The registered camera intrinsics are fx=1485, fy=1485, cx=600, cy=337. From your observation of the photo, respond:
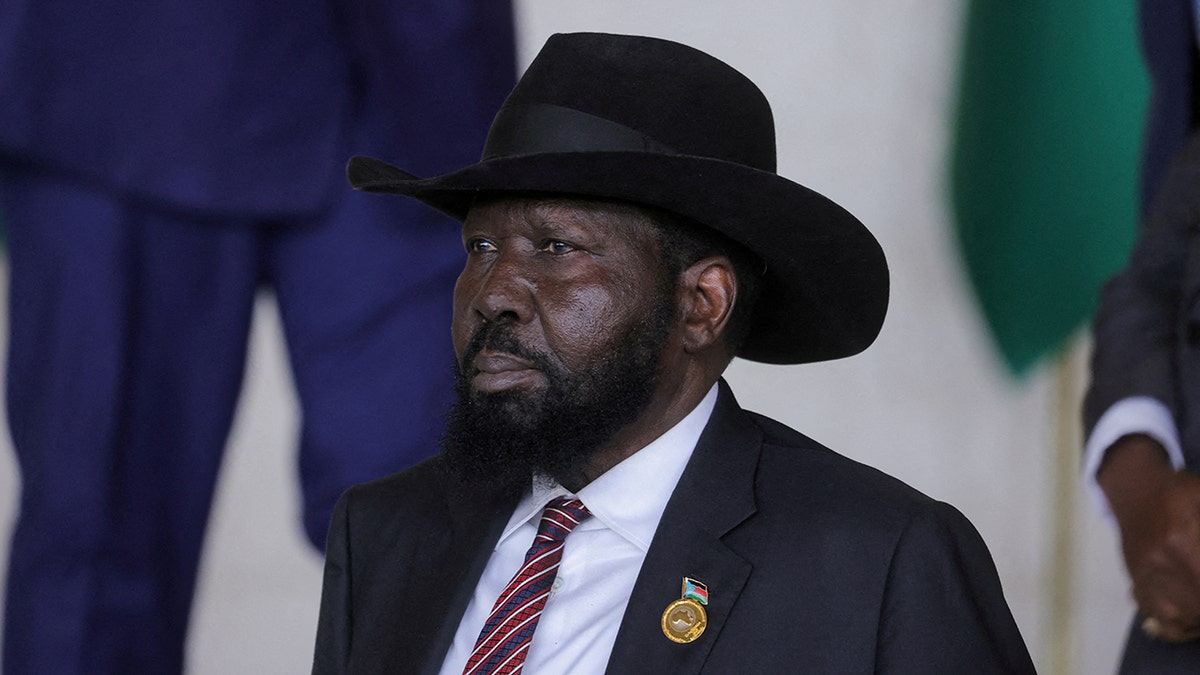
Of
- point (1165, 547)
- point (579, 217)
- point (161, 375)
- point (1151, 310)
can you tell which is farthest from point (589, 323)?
point (161, 375)

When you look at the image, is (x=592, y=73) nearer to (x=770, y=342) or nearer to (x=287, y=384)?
(x=770, y=342)

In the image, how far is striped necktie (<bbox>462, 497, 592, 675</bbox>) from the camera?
79.1 inches

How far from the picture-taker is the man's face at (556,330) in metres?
2.06

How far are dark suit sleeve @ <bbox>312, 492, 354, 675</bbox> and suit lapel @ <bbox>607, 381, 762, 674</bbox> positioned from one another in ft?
1.91

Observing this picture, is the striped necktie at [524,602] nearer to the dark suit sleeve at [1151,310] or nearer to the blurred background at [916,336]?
the dark suit sleeve at [1151,310]

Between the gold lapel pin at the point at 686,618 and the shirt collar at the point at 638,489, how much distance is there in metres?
0.13

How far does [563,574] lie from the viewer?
6.84ft

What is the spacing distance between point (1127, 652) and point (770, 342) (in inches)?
28.0

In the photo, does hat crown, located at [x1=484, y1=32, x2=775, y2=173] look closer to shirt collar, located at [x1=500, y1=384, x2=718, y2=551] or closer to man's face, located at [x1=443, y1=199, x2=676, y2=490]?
man's face, located at [x1=443, y1=199, x2=676, y2=490]

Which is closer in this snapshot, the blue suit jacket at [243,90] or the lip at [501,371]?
the lip at [501,371]

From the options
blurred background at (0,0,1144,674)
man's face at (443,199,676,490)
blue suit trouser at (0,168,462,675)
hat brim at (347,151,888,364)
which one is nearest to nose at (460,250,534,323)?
man's face at (443,199,676,490)

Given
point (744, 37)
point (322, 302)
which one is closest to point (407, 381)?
point (322, 302)

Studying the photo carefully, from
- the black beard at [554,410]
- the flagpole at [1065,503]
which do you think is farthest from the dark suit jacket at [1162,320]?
the flagpole at [1065,503]

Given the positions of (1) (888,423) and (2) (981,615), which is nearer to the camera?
(2) (981,615)
